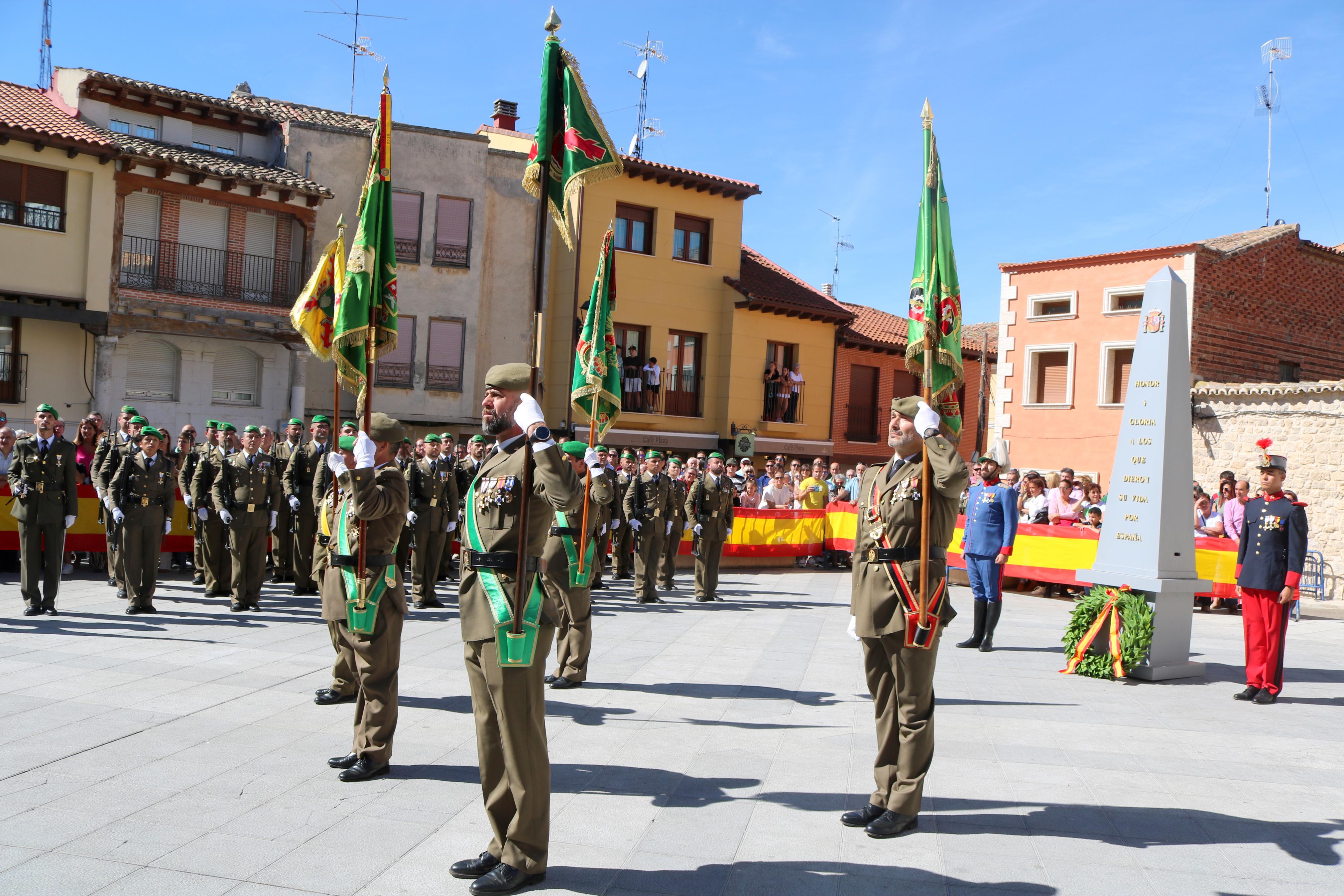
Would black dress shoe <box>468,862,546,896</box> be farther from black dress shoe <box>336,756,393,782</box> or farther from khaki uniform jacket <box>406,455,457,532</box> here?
khaki uniform jacket <box>406,455,457,532</box>

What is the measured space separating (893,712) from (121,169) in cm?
2278

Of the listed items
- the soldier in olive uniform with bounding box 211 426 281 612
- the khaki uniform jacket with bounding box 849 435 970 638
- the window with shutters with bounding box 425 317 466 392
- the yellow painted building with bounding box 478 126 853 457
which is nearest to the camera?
the khaki uniform jacket with bounding box 849 435 970 638

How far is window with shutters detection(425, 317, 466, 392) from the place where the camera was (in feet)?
85.8

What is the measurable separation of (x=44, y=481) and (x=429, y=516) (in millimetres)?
4159

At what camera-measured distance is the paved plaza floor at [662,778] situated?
14.6 feet

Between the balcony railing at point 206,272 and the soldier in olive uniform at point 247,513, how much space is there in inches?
523

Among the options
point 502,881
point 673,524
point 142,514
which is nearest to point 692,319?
point 673,524

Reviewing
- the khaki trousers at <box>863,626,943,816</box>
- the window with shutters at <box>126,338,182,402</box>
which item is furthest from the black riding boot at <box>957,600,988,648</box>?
the window with shutters at <box>126,338,182,402</box>

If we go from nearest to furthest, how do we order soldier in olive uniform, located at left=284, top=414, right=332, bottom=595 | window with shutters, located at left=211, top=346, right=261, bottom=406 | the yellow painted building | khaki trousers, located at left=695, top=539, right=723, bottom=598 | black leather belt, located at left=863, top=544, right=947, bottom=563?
black leather belt, located at left=863, top=544, right=947, bottom=563, soldier in olive uniform, located at left=284, top=414, right=332, bottom=595, khaki trousers, located at left=695, top=539, right=723, bottom=598, window with shutters, located at left=211, top=346, right=261, bottom=406, the yellow painted building

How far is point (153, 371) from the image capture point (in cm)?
2328

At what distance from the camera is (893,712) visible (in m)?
5.37

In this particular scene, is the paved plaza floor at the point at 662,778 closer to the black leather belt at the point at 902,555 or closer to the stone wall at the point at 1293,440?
the black leather belt at the point at 902,555

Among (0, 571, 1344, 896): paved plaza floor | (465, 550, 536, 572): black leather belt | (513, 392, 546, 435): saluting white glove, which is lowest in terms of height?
(0, 571, 1344, 896): paved plaza floor

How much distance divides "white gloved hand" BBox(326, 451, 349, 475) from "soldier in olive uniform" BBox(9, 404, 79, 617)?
6065 millimetres
